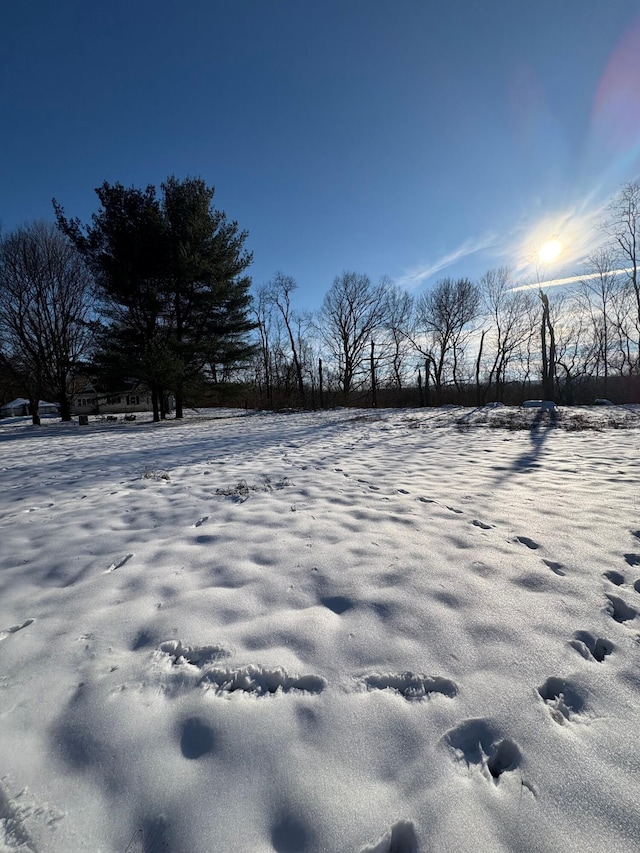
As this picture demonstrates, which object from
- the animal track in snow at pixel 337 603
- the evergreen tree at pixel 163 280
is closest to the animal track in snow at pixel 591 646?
the animal track in snow at pixel 337 603

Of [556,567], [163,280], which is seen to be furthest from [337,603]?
[163,280]

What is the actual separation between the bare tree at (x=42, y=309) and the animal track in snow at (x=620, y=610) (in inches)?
812

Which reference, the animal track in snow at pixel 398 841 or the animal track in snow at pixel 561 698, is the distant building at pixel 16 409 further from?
the animal track in snow at pixel 561 698

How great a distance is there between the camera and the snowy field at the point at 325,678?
3.28 ft

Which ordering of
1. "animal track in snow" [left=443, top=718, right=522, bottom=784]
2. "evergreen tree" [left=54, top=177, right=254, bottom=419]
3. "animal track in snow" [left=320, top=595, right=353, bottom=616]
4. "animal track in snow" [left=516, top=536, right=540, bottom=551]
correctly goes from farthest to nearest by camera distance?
1. "evergreen tree" [left=54, top=177, right=254, bottom=419]
2. "animal track in snow" [left=516, top=536, right=540, bottom=551]
3. "animal track in snow" [left=320, top=595, right=353, bottom=616]
4. "animal track in snow" [left=443, top=718, right=522, bottom=784]

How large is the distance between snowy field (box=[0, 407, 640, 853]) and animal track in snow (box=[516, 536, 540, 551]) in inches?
0.8

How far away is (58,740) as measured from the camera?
1225 millimetres

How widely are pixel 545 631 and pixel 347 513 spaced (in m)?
1.82

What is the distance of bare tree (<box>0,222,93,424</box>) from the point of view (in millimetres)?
17141


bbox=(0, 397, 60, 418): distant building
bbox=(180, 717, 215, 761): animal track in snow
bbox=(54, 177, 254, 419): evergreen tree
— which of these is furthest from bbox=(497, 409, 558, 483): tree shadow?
bbox=(0, 397, 60, 418): distant building

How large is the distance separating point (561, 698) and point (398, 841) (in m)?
0.88

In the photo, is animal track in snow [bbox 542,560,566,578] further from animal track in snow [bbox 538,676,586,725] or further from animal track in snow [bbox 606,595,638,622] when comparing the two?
animal track in snow [bbox 538,676,586,725]

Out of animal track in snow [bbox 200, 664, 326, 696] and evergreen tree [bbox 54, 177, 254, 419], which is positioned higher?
evergreen tree [bbox 54, 177, 254, 419]

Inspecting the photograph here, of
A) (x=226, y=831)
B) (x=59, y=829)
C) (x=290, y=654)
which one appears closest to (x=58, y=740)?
(x=59, y=829)
